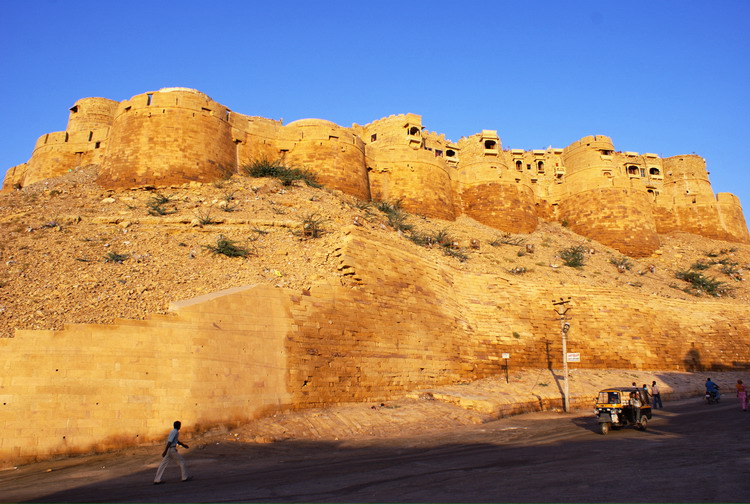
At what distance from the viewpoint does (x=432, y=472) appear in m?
7.25

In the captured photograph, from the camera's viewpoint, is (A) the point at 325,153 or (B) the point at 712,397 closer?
(B) the point at 712,397

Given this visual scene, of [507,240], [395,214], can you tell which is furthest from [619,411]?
[507,240]

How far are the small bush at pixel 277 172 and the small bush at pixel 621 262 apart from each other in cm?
1624

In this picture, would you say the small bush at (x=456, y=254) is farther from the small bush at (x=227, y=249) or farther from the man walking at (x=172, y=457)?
the man walking at (x=172, y=457)

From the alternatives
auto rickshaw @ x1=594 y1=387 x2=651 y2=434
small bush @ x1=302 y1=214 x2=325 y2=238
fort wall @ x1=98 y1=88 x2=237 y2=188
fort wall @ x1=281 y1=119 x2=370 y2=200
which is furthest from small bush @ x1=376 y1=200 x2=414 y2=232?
auto rickshaw @ x1=594 y1=387 x2=651 y2=434

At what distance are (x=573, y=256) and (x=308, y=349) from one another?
19344 millimetres

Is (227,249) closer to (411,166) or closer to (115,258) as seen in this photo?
(115,258)

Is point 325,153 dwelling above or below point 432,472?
above

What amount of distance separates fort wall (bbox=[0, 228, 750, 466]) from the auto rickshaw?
14.6 ft

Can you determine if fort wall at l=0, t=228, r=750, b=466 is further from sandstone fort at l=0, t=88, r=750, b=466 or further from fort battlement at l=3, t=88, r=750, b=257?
fort battlement at l=3, t=88, r=750, b=257

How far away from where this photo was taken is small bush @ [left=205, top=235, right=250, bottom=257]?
14.4 metres

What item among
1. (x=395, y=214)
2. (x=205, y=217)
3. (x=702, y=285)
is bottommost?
(x=702, y=285)

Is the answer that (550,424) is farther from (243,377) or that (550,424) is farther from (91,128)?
(91,128)

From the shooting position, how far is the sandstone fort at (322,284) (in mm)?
8797
